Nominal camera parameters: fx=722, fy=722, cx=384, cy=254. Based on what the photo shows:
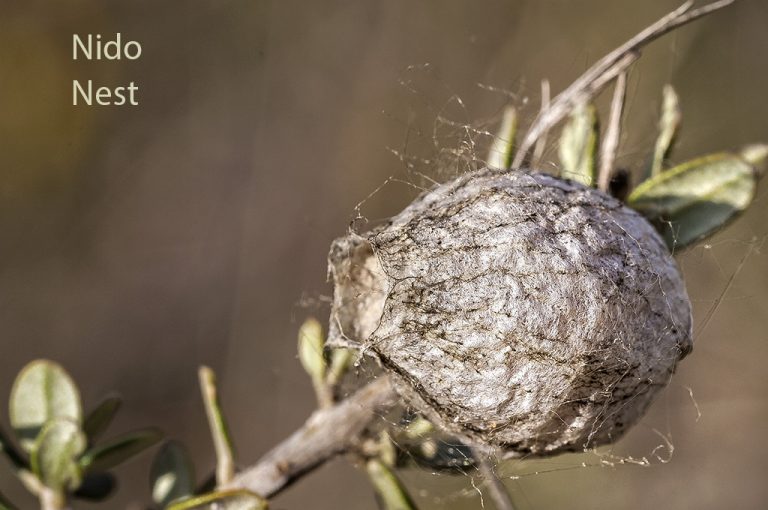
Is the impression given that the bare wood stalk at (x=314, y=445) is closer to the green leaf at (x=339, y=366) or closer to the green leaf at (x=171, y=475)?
the green leaf at (x=339, y=366)

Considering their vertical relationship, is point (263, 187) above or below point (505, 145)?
below

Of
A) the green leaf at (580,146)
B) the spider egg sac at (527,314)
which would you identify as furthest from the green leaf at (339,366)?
the green leaf at (580,146)

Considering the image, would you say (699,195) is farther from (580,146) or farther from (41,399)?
(41,399)

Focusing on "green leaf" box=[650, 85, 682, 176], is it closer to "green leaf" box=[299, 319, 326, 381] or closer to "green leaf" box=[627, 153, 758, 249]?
"green leaf" box=[627, 153, 758, 249]

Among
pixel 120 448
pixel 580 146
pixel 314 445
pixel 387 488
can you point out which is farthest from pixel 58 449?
pixel 580 146

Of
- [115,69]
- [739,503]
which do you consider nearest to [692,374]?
[739,503]

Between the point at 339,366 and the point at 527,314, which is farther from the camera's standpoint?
the point at 339,366

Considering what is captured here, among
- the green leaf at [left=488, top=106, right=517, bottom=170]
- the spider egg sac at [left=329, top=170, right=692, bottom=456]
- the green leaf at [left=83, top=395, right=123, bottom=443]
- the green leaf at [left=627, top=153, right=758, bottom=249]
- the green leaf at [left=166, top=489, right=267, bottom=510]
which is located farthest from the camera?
the green leaf at [left=83, top=395, right=123, bottom=443]

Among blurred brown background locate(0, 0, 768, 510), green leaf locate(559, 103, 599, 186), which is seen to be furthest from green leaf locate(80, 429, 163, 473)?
blurred brown background locate(0, 0, 768, 510)
